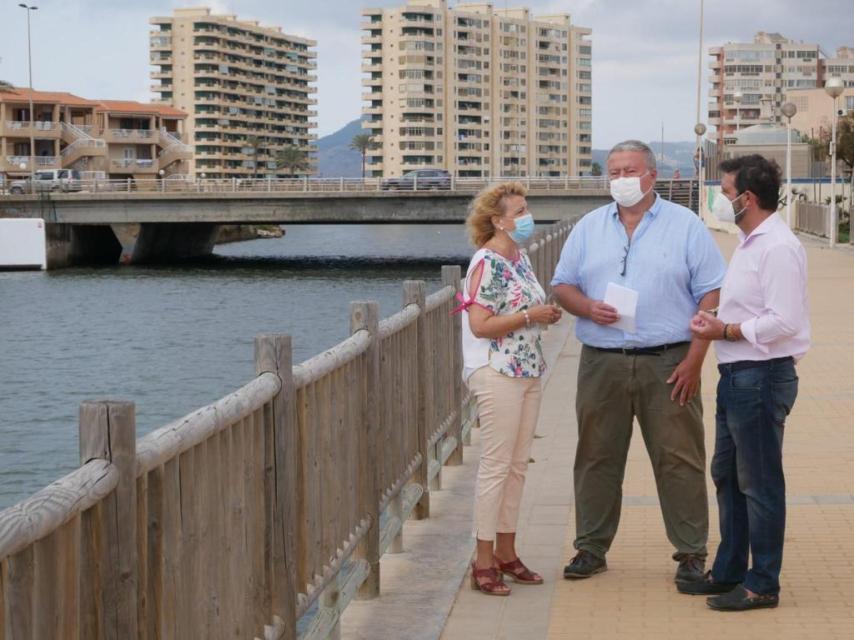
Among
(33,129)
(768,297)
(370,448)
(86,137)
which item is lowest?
(370,448)

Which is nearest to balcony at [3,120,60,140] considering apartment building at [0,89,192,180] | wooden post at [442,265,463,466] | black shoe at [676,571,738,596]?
apartment building at [0,89,192,180]

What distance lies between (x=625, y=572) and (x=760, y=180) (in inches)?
75.0

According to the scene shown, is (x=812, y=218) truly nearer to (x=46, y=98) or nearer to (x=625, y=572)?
(x=625, y=572)

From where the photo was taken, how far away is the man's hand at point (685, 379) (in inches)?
250

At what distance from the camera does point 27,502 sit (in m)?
2.73

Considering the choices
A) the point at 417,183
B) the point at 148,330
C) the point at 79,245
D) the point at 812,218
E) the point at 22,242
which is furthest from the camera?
the point at 79,245

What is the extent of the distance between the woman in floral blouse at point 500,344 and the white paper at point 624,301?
25cm

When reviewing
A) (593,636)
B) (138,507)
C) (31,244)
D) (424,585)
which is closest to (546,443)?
(424,585)

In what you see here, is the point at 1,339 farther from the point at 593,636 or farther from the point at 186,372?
the point at 593,636

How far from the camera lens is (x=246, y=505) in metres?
4.44

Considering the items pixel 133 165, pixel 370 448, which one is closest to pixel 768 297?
pixel 370 448

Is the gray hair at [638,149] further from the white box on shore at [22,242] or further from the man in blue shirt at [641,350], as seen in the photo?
the white box on shore at [22,242]

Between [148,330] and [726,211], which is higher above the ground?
[726,211]

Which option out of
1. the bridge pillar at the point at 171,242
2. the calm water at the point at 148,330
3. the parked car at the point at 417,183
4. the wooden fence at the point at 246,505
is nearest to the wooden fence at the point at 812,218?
the calm water at the point at 148,330
